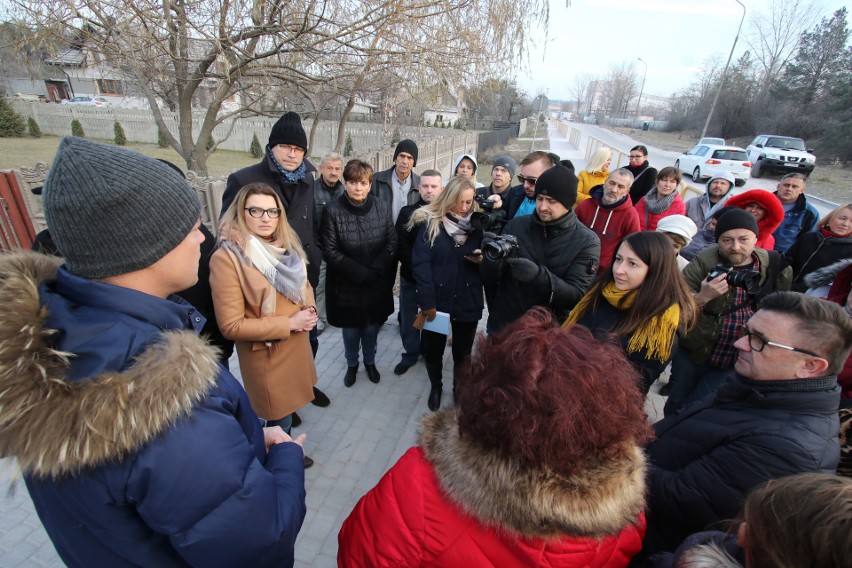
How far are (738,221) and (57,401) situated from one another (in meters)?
3.61

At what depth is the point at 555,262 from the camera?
2.72m

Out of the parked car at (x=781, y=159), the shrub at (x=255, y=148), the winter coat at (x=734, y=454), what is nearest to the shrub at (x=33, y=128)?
the shrub at (x=255, y=148)

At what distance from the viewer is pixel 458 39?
5125mm

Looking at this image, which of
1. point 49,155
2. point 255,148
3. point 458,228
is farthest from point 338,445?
point 255,148

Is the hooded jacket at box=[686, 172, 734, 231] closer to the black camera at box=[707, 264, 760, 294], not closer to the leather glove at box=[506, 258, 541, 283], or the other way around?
the black camera at box=[707, 264, 760, 294]

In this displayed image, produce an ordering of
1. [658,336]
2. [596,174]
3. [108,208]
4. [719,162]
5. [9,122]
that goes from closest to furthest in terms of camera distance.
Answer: [108,208] < [658,336] < [596,174] < [719,162] < [9,122]

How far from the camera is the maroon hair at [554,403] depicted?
927mm

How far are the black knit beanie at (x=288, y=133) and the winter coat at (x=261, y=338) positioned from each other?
4.53 feet

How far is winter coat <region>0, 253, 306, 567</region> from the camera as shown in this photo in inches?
31.5

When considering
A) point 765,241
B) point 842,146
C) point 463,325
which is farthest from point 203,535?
point 842,146

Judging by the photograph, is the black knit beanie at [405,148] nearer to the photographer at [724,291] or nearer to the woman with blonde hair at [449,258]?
the woman with blonde hair at [449,258]

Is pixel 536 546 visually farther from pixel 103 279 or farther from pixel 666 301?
pixel 666 301

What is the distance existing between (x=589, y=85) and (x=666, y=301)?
4540 inches

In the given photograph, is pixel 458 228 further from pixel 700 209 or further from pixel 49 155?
pixel 49 155
